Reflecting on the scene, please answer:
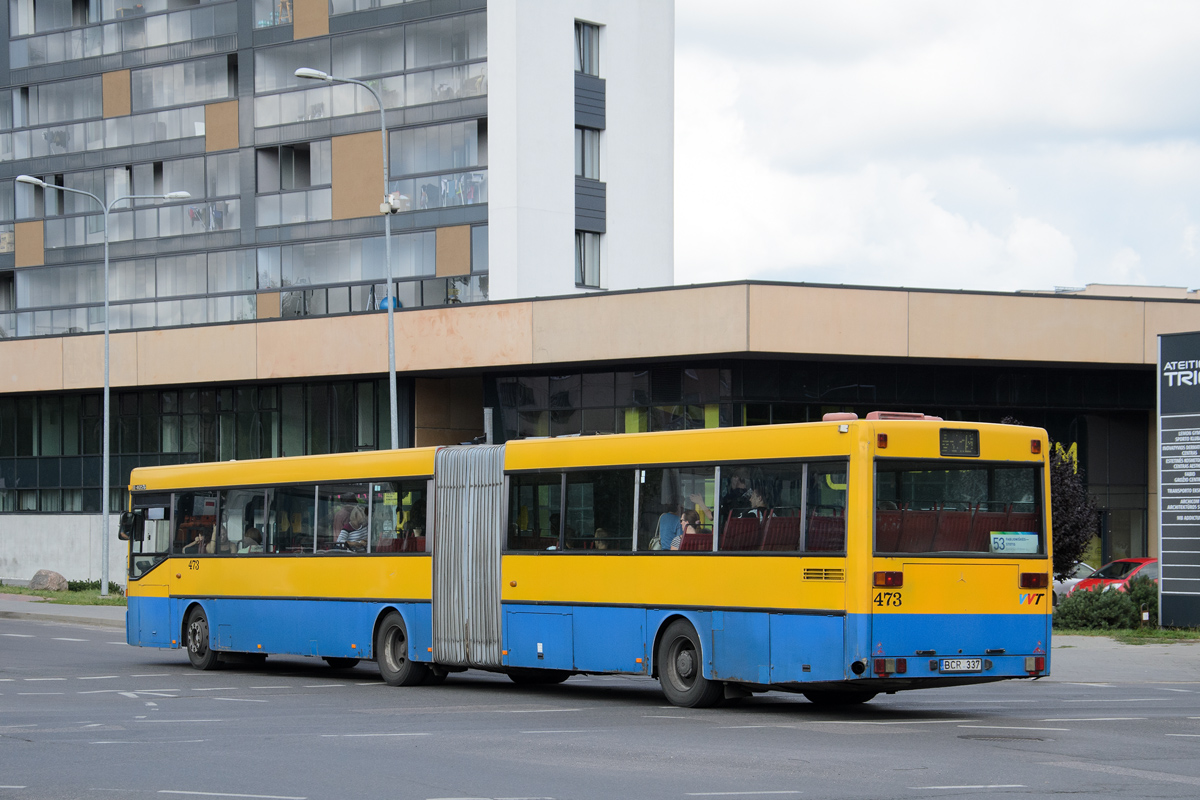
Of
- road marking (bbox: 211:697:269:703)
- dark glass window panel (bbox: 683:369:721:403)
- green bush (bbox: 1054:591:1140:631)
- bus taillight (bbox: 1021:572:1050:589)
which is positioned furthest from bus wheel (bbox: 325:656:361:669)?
dark glass window panel (bbox: 683:369:721:403)

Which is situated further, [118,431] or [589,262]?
[118,431]

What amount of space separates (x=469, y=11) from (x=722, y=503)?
3024 centimetres

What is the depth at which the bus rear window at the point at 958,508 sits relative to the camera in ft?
47.7

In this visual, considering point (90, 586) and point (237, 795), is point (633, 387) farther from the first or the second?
point (237, 795)

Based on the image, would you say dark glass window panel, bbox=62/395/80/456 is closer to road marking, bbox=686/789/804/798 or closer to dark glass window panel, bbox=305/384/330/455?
dark glass window panel, bbox=305/384/330/455

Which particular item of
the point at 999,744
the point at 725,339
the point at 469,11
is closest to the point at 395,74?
the point at 469,11

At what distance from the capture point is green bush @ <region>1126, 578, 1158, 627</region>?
26.9 meters

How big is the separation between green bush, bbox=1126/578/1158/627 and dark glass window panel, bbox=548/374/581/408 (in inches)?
624

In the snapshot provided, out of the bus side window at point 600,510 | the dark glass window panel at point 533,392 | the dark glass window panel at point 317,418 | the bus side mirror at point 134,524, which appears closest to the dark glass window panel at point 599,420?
the dark glass window panel at point 533,392

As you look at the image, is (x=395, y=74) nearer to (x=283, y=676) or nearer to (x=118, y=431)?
→ (x=118, y=431)

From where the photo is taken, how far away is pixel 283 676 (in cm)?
2167

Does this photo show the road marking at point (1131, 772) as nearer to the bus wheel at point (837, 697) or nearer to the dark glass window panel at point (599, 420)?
the bus wheel at point (837, 697)

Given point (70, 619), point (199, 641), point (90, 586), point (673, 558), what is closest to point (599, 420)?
point (70, 619)

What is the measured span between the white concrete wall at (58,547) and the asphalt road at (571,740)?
30992mm
